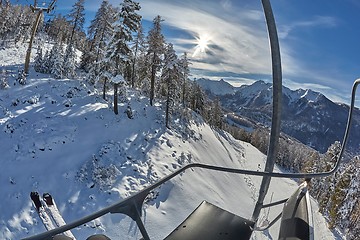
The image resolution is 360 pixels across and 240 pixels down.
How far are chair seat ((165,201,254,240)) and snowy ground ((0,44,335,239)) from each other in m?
6.90

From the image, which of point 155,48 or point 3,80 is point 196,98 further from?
point 3,80

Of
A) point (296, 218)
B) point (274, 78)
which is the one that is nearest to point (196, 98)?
point (274, 78)

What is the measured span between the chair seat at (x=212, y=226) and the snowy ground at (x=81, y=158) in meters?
6.90

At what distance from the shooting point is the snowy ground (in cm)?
1423

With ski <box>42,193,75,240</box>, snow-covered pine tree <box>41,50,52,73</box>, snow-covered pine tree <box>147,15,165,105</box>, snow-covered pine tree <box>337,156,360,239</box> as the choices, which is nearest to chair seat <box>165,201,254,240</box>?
ski <box>42,193,75,240</box>

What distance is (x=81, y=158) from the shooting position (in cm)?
1842

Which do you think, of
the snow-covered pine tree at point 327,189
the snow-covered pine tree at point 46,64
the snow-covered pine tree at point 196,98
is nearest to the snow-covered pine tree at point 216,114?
the snow-covered pine tree at point 196,98

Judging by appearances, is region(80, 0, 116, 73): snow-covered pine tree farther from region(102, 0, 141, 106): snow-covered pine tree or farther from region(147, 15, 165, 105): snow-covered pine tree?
region(147, 15, 165, 105): snow-covered pine tree

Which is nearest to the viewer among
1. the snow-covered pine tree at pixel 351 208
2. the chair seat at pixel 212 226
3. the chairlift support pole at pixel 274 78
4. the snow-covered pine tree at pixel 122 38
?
the chair seat at pixel 212 226

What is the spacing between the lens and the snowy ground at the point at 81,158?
14.2 m

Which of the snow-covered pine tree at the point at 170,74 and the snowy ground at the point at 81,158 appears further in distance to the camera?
the snow-covered pine tree at the point at 170,74

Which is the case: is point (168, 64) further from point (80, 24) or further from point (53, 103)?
point (80, 24)

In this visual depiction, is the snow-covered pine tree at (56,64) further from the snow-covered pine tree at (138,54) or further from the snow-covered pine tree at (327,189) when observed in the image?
the snow-covered pine tree at (327,189)

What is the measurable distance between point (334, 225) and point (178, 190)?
17970 millimetres
